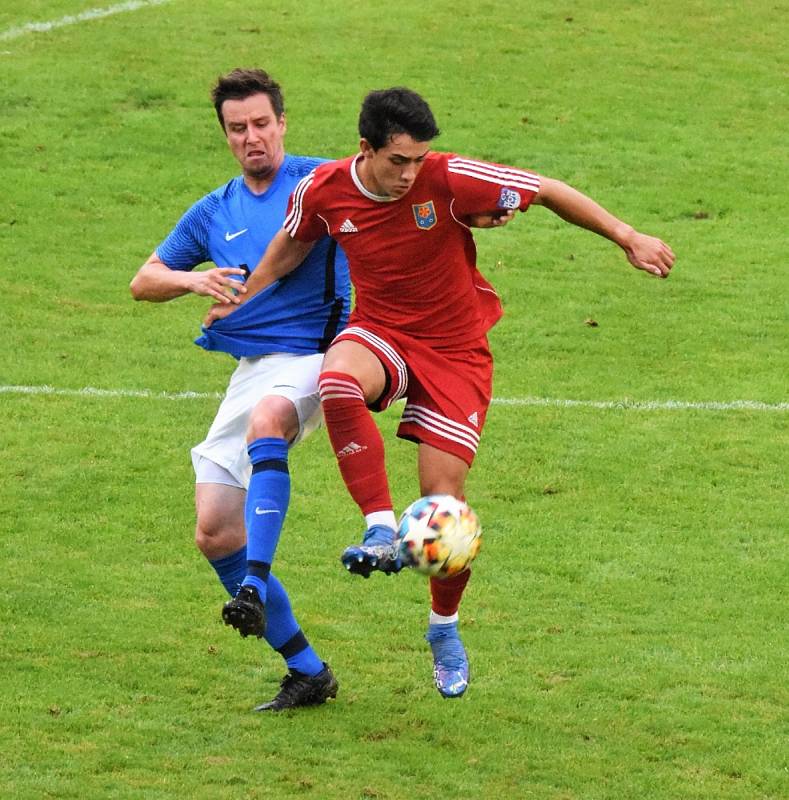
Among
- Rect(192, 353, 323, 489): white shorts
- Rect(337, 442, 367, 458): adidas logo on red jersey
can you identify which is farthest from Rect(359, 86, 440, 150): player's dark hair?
Rect(337, 442, 367, 458): adidas logo on red jersey

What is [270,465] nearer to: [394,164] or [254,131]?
[394,164]

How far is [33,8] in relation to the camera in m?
22.9

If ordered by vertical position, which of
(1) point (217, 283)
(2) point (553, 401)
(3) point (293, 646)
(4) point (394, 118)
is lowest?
(2) point (553, 401)

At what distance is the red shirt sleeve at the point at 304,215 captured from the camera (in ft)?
23.9

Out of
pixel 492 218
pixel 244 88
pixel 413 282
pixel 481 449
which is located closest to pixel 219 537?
pixel 413 282

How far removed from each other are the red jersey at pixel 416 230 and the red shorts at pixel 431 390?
8 cm

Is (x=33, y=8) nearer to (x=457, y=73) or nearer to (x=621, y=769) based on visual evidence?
(x=457, y=73)

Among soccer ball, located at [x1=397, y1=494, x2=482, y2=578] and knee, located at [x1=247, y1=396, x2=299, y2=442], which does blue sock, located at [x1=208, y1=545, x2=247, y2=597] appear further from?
soccer ball, located at [x1=397, y1=494, x2=482, y2=578]

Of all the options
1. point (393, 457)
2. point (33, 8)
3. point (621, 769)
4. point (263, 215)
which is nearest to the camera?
point (621, 769)

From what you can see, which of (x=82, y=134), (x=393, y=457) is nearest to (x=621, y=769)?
(x=393, y=457)

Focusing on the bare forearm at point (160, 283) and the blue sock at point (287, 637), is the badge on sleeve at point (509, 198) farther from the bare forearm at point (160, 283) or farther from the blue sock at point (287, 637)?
the blue sock at point (287, 637)

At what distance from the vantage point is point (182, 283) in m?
7.32

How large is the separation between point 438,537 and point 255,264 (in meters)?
1.76

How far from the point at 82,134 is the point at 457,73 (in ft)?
15.7
